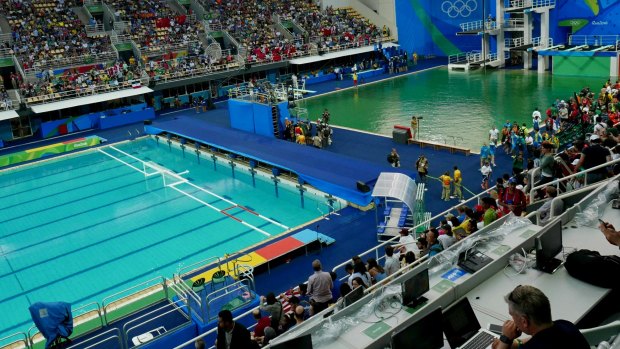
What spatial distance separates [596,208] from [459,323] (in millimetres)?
3412

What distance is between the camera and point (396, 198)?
571 inches

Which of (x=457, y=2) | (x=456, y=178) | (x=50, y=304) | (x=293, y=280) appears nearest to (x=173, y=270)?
(x=293, y=280)

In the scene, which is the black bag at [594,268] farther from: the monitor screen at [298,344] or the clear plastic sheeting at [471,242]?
the monitor screen at [298,344]

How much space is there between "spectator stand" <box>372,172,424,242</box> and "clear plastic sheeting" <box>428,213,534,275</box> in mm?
6294

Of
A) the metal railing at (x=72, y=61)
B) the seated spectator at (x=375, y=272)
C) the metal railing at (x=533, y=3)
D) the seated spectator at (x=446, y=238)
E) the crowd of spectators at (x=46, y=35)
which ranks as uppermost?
the crowd of spectators at (x=46, y=35)

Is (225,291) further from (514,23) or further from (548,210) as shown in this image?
(514,23)

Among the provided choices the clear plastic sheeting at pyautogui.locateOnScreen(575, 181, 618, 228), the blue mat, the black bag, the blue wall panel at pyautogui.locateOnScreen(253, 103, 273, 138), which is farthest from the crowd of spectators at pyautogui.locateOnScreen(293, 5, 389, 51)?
the black bag

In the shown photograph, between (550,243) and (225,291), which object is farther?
(225,291)

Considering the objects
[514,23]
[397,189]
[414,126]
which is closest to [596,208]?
[397,189]

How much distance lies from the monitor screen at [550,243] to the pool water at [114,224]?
10.8 m

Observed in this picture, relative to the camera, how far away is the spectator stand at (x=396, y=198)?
14234 millimetres

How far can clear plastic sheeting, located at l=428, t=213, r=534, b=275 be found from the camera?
6801mm

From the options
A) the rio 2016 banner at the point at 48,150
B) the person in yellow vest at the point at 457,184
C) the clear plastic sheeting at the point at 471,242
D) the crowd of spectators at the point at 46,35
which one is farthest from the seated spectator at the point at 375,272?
the crowd of spectators at the point at 46,35

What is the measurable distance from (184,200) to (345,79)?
945 inches
